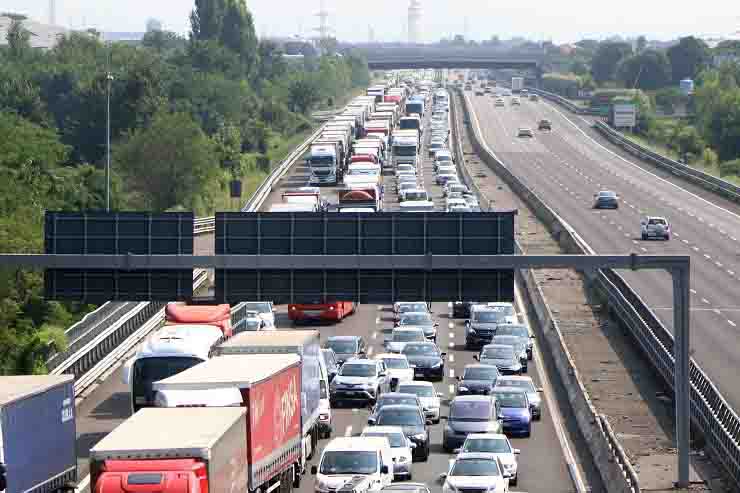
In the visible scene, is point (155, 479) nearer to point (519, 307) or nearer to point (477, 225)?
point (477, 225)

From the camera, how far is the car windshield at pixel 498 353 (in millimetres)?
44438

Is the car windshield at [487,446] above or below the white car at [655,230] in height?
below

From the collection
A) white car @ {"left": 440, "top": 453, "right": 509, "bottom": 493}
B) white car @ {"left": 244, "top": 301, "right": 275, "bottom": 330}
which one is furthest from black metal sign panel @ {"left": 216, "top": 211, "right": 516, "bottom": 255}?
white car @ {"left": 244, "top": 301, "right": 275, "bottom": 330}

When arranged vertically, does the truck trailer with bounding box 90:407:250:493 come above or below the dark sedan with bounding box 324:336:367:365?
above

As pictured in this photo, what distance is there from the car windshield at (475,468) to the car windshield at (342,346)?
1642cm

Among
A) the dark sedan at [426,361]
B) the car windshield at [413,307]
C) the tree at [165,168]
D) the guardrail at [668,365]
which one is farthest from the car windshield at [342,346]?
the tree at [165,168]

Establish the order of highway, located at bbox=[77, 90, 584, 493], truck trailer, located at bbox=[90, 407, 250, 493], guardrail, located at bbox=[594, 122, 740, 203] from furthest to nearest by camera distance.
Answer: guardrail, located at bbox=[594, 122, 740, 203]
highway, located at bbox=[77, 90, 584, 493]
truck trailer, located at bbox=[90, 407, 250, 493]

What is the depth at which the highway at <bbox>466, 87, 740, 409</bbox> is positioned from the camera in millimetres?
52875

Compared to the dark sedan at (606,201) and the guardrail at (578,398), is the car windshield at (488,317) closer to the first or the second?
the guardrail at (578,398)

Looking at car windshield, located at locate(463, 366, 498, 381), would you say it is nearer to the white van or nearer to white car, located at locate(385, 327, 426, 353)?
white car, located at locate(385, 327, 426, 353)

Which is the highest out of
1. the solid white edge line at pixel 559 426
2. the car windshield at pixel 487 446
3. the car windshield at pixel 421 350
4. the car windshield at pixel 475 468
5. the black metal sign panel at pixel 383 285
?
the black metal sign panel at pixel 383 285

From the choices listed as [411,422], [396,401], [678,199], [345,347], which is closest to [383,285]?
[396,401]

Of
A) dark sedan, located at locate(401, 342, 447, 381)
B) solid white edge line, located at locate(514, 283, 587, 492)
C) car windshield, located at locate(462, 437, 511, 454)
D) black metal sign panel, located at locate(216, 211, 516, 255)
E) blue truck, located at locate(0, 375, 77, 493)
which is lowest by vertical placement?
solid white edge line, located at locate(514, 283, 587, 492)

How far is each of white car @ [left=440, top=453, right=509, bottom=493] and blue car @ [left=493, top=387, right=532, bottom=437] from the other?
6.70 metres
